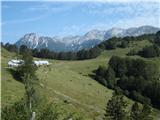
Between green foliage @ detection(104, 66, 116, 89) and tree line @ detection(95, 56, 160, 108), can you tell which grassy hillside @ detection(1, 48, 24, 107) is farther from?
tree line @ detection(95, 56, 160, 108)

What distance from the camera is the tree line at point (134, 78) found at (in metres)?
152

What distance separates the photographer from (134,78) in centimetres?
16262

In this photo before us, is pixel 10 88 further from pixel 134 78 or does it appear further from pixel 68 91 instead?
pixel 134 78

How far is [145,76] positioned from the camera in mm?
167750

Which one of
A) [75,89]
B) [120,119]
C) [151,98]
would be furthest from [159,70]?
[120,119]

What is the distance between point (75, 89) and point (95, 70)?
4428 centimetres

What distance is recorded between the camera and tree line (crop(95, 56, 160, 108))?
497ft

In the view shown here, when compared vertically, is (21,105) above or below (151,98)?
above

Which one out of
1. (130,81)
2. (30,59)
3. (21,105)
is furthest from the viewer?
(130,81)

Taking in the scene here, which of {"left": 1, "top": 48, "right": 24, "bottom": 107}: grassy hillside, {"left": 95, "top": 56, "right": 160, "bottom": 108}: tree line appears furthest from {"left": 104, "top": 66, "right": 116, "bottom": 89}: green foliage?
{"left": 1, "top": 48, "right": 24, "bottom": 107}: grassy hillside

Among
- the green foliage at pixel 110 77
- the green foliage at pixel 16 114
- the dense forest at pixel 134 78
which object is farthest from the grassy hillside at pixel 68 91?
the green foliage at pixel 16 114

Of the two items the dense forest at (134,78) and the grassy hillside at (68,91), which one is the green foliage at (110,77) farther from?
the grassy hillside at (68,91)

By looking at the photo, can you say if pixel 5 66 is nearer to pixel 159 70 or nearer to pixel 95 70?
pixel 95 70

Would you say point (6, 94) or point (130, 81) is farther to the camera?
point (130, 81)
